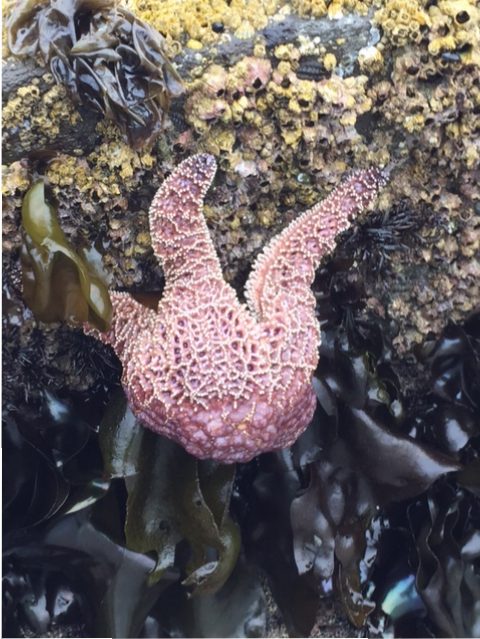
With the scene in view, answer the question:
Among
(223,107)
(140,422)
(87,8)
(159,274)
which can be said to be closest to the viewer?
(87,8)

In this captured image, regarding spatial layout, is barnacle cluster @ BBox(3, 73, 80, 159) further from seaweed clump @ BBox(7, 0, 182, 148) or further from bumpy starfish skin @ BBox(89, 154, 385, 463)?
bumpy starfish skin @ BBox(89, 154, 385, 463)

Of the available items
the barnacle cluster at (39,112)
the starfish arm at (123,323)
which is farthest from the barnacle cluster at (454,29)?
the starfish arm at (123,323)

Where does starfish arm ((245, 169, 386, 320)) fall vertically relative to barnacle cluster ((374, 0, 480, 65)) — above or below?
below

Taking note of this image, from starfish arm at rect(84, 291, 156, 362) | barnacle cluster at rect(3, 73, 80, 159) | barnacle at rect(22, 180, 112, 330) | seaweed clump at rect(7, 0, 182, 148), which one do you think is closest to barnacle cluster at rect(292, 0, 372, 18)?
seaweed clump at rect(7, 0, 182, 148)

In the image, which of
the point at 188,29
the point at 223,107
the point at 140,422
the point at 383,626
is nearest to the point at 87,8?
the point at 188,29

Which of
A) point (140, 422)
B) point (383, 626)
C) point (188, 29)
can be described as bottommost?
point (383, 626)

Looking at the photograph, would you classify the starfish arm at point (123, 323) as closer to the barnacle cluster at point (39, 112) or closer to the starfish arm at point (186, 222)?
the starfish arm at point (186, 222)

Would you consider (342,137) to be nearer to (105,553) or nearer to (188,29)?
(188,29)
